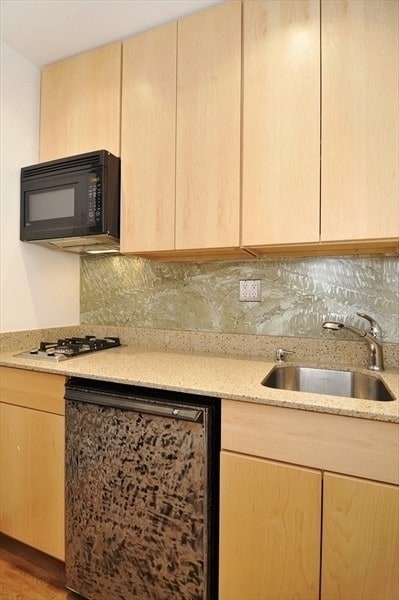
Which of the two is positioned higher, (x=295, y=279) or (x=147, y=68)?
(x=147, y=68)

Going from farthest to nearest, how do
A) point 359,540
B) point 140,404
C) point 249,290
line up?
point 249,290
point 140,404
point 359,540

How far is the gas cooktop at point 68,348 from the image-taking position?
154cm

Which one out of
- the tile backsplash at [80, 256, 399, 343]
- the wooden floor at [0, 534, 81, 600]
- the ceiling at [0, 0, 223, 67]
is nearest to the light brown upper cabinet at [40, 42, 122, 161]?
the ceiling at [0, 0, 223, 67]

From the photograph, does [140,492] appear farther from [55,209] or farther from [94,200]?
[55,209]

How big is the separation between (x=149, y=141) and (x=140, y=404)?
1225 mm

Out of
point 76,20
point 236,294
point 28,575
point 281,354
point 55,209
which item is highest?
point 76,20

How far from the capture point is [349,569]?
3.12 feet

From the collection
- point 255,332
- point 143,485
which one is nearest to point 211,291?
point 255,332

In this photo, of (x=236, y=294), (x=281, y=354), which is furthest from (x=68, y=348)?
(x=281, y=354)

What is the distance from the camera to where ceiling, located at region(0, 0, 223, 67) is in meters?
1.44

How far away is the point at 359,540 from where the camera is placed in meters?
0.94

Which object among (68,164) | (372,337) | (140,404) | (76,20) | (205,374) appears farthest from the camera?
(68,164)

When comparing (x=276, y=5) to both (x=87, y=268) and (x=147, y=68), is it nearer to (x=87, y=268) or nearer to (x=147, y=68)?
(x=147, y=68)

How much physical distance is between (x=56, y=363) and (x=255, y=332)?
3.30 ft
